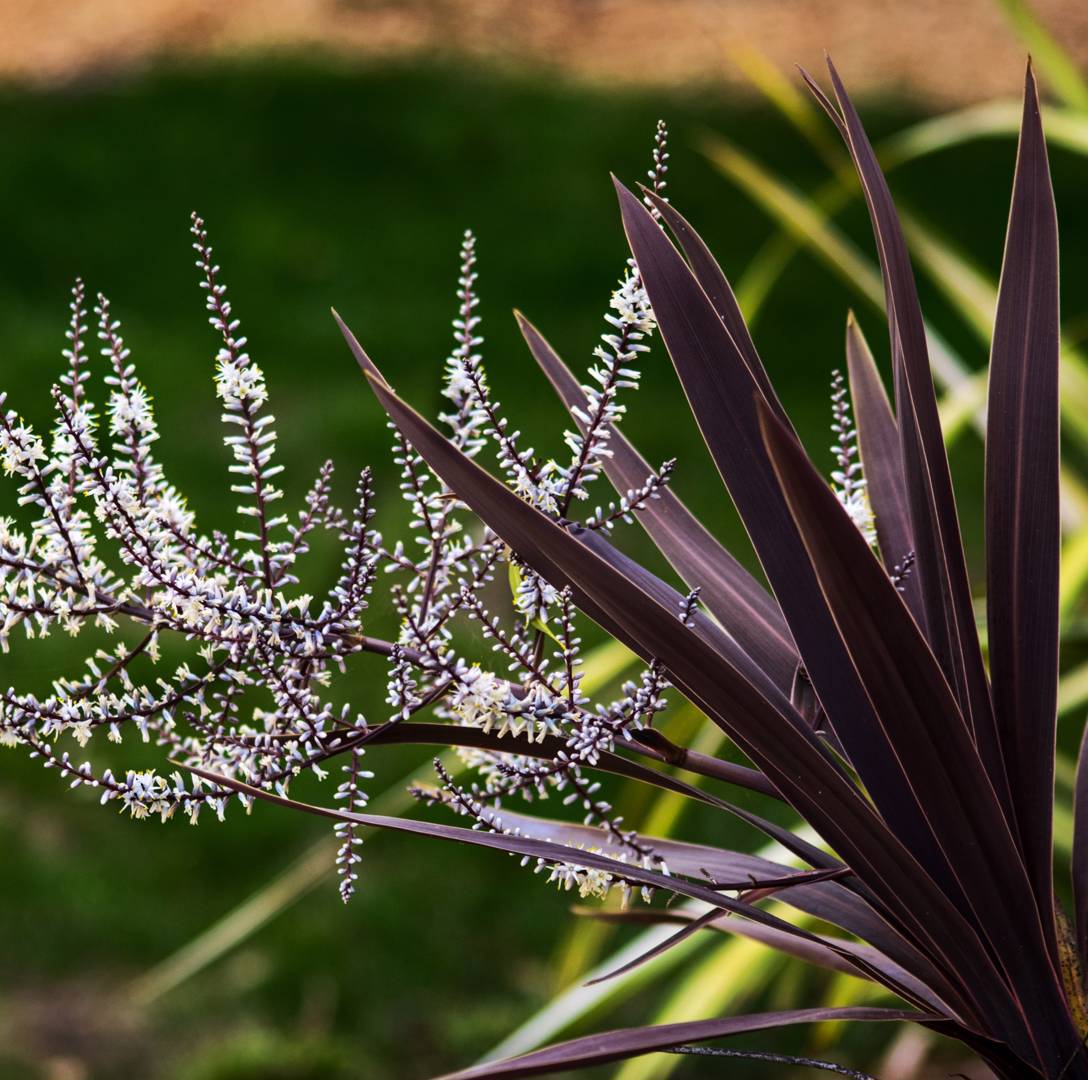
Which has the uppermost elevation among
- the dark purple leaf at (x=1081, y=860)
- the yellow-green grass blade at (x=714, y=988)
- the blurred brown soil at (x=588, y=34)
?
the blurred brown soil at (x=588, y=34)

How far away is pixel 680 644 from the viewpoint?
2.32ft

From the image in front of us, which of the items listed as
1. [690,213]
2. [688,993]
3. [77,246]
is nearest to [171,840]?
[688,993]

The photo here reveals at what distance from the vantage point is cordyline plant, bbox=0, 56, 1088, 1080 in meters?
0.71

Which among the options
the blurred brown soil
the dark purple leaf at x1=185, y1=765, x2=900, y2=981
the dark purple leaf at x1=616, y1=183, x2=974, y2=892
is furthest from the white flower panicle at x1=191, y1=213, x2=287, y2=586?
the blurred brown soil

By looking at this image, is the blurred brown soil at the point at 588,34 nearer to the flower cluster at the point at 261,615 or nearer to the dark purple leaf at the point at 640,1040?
the flower cluster at the point at 261,615

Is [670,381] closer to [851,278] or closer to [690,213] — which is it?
[690,213]

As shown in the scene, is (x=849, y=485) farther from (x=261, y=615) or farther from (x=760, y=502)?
(x=261, y=615)

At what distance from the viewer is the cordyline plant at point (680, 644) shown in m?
0.71

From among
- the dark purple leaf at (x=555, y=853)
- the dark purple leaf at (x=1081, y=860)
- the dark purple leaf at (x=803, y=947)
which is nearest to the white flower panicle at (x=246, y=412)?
the dark purple leaf at (x=555, y=853)

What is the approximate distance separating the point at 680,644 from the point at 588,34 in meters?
8.60

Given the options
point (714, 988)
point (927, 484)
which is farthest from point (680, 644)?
point (714, 988)

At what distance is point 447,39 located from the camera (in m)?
8.16

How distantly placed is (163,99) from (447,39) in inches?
75.7

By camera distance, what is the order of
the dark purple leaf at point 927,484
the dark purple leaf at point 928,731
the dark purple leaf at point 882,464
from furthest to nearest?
the dark purple leaf at point 882,464, the dark purple leaf at point 927,484, the dark purple leaf at point 928,731
